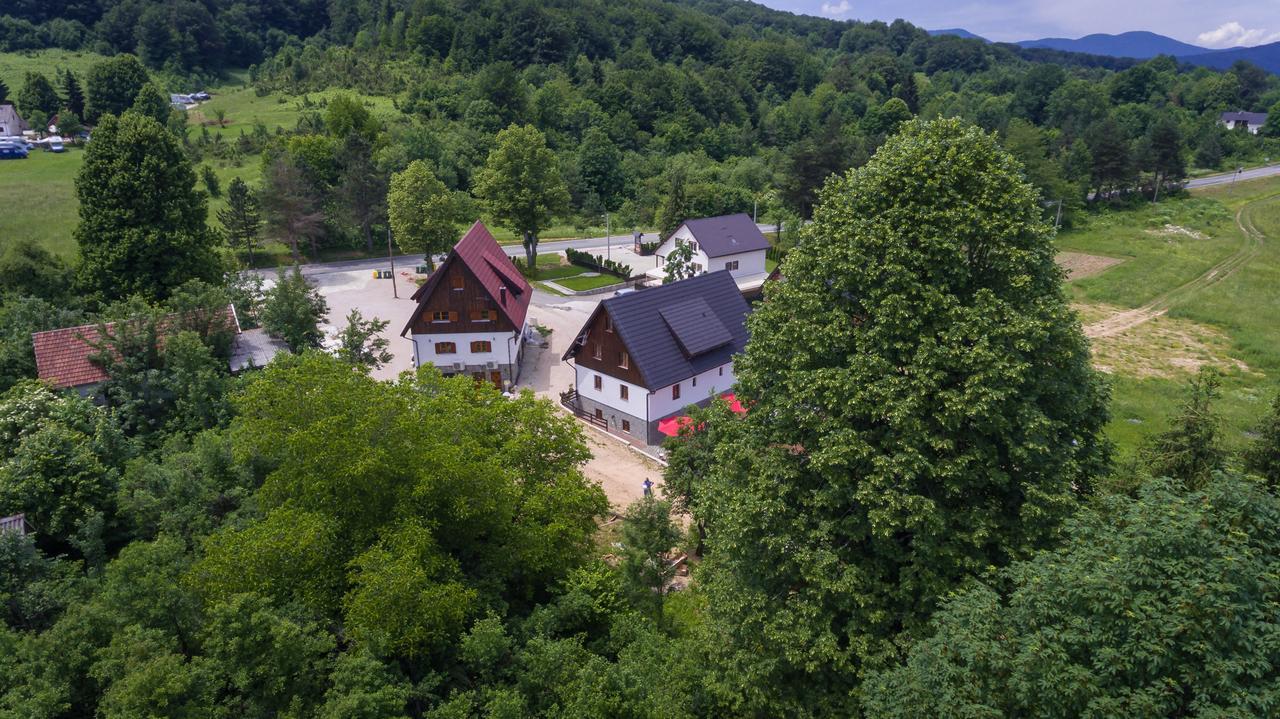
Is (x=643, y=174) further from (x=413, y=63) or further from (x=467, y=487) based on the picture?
(x=467, y=487)

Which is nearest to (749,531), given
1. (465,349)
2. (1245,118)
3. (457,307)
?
(457,307)

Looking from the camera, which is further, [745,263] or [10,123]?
[10,123]

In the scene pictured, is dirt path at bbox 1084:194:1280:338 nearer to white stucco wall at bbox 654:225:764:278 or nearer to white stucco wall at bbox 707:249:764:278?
white stucco wall at bbox 707:249:764:278

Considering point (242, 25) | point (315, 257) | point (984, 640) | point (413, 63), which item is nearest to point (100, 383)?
point (984, 640)

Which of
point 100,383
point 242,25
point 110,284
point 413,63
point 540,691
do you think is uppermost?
point 242,25

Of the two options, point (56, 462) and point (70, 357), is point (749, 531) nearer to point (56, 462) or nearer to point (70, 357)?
point (56, 462)

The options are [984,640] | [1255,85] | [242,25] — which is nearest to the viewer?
[984,640]

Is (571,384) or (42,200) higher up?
(42,200)

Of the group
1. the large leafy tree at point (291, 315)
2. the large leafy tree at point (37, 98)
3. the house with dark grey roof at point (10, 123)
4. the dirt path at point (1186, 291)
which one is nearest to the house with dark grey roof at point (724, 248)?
the dirt path at point (1186, 291)
